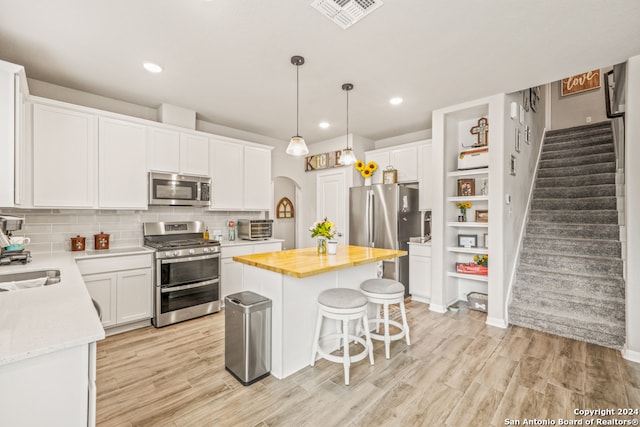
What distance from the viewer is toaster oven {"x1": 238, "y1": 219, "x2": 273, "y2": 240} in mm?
4531

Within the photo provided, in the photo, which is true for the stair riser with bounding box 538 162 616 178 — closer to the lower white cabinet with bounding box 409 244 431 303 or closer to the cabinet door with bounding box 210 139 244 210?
the lower white cabinet with bounding box 409 244 431 303

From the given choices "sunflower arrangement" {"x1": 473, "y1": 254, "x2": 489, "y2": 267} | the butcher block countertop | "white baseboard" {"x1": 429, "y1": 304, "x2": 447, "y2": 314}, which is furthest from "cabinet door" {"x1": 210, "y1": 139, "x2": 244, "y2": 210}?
"sunflower arrangement" {"x1": 473, "y1": 254, "x2": 489, "y2": 267}

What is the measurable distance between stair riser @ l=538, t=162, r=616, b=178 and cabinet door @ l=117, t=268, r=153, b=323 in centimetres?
642

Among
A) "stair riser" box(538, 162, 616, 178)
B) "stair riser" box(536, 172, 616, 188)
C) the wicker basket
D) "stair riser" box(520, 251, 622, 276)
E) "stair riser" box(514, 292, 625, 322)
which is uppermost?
"stair riser" box(538, 162, 616, 178)

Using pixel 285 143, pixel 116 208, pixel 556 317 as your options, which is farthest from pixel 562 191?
pixel 116 208

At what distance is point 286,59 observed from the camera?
2.75 metres

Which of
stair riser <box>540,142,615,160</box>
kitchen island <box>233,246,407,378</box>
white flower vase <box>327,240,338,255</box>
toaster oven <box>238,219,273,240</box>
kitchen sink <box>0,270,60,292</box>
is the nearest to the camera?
kitchen sink <box>0,270,60,292</box>

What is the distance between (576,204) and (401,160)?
2649 mm

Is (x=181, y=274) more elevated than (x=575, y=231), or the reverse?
(x=575, y=231)

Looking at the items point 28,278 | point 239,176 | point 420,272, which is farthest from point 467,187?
point 28,278

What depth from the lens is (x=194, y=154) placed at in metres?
4.01

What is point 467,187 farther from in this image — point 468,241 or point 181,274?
point 181,274

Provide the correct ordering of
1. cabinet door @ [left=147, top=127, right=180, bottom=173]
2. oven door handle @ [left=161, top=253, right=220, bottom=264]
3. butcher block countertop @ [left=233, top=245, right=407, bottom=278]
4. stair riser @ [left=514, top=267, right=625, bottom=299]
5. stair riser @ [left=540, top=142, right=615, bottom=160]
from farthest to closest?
stair riser @ [left=540, top=142, right=615, bottom=160], cabinet door @ [left=147, top=127, right=180, bottom=173], oven door handle @ [left=161, top=253, right=220, bottom=264], stair riser @ [left=514, top=267, right=625, bottom=299], butcher block countertop @ [left=233, top=245, right=407, bottom=278]

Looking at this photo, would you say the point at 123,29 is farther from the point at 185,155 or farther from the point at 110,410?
the point at 110,410
